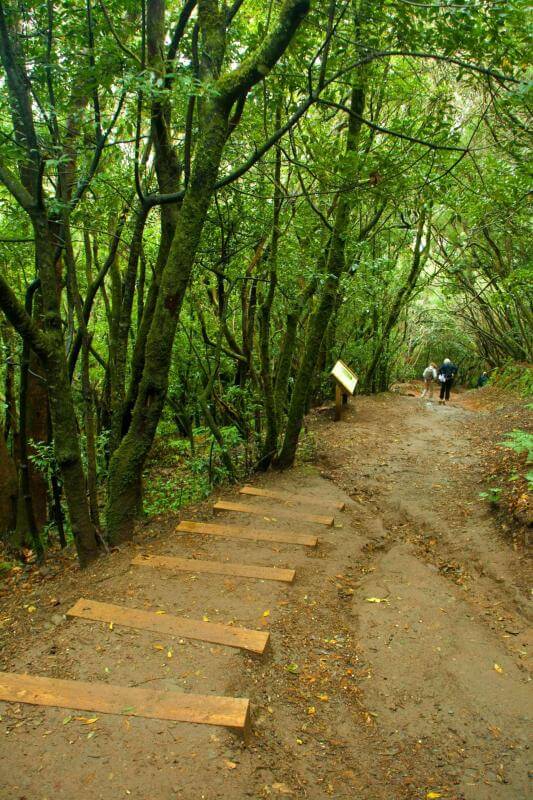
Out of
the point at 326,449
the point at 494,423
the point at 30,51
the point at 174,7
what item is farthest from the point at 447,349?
the point at 30,51

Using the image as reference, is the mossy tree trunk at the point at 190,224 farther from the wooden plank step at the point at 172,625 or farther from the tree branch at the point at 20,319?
the wooden plank step at the point at 172,625

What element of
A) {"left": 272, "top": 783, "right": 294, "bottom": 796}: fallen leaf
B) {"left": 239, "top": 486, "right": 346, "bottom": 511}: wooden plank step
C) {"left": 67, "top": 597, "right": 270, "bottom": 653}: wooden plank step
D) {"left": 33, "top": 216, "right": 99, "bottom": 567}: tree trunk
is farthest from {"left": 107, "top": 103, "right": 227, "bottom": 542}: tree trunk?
{"left": 272, "top": 783, "right": 294, "bottom": 796}: fallen leaf

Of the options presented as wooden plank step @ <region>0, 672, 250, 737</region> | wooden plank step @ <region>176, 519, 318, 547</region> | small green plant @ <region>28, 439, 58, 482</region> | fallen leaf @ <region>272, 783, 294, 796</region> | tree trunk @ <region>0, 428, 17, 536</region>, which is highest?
small green plant @ <region>28, 439, 58, 482</region>

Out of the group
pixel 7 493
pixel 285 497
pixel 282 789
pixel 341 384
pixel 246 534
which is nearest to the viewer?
pixel 282 789

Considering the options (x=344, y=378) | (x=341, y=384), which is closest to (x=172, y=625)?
(x=341, y=384)

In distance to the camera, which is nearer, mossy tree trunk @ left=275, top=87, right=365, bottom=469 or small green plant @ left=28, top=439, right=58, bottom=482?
small green plant @ left=28, top=439, right=58, bottom=482

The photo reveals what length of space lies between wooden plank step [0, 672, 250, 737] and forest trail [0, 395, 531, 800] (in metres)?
0.06

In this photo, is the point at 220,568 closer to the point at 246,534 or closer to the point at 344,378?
the point at 246,534

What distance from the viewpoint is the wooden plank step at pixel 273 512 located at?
18.0ft

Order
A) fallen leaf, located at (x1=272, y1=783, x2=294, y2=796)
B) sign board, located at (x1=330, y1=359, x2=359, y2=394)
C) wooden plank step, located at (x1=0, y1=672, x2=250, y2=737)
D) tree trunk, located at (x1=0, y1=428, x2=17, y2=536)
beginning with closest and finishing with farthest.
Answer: fallen leaf, located at (x1=272, y1=783, x2=294, y2=796)
wooden plank step, located at (x1=0, y1=672, x2=250, y2=737)
tree trunk, located at (x1=0, y1=428, x2=17, y2=536)
sign board, located at (x1=330, y1=359, x2=359, y2=394)

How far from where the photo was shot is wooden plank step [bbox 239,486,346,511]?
614cm

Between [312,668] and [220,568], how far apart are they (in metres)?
1.22

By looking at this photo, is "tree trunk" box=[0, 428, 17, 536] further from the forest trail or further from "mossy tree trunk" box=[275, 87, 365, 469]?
"mossy tree trunk" box=[275, 87, 365, 469]

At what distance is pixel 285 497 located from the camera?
6277mm
